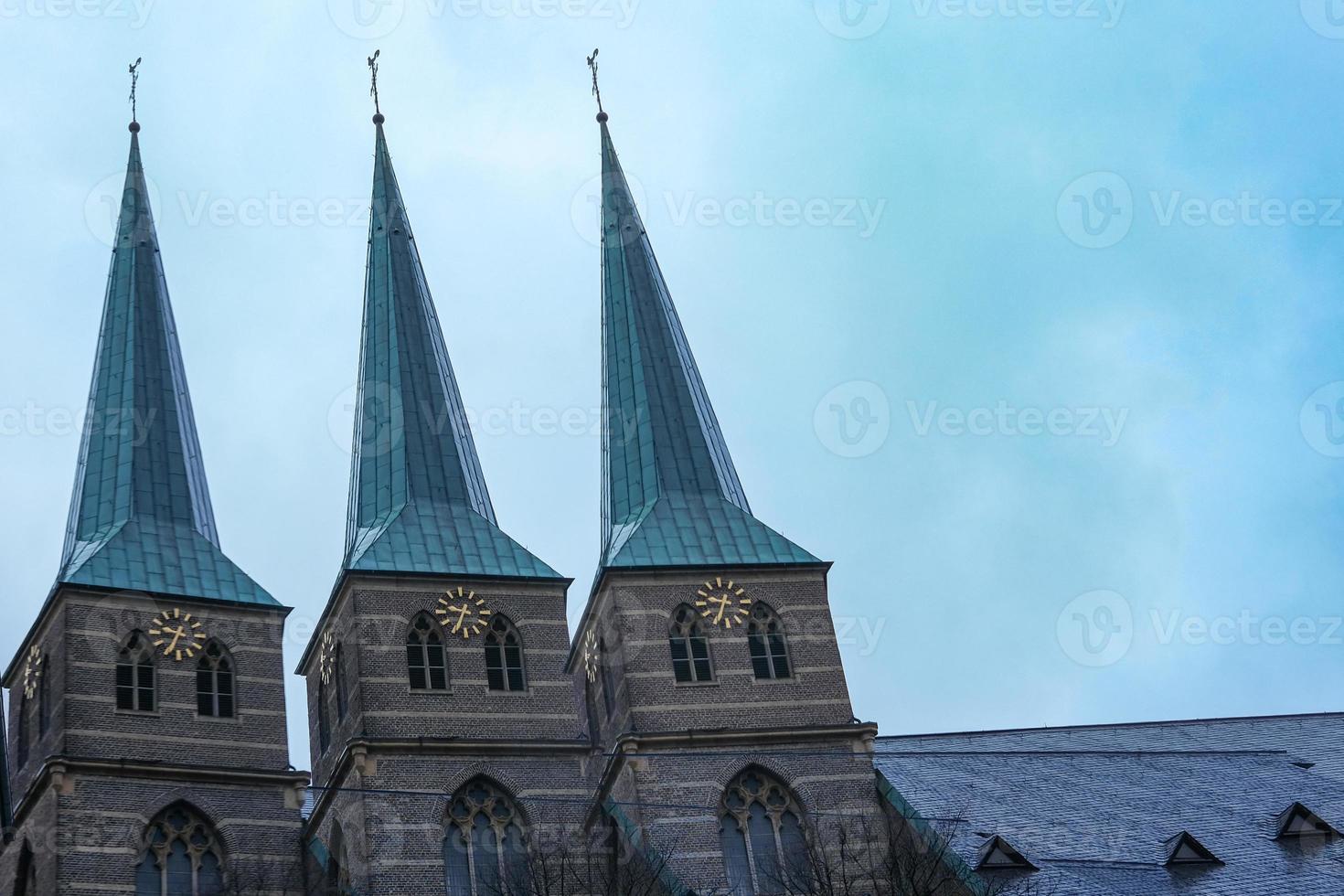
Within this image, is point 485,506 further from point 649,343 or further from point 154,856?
point 154,856

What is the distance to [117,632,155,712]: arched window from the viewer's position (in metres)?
50.4

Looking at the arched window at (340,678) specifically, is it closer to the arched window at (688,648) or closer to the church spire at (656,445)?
the church spire at (656,445)

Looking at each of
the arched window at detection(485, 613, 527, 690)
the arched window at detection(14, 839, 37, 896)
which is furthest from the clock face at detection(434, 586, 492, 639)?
the arched window at detection(14, 839, 37, 896)

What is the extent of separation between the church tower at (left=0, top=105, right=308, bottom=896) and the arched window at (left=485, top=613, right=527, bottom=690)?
15.9 ft

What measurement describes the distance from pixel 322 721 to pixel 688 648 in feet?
31.1

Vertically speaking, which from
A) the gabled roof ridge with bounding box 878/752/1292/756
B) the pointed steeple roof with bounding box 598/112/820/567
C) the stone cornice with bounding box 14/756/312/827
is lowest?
the stone cornice with bounding box 14/756/312/827

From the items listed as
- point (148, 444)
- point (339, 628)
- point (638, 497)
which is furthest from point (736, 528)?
point (148, 444)

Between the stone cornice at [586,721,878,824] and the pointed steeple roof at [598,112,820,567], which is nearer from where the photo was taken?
the stone cornice at [586,721,878,824]

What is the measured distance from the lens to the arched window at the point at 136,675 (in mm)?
50375

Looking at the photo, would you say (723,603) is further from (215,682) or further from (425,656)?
(215,682)

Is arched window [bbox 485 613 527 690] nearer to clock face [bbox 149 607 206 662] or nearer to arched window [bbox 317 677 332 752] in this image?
Result: arched window [bbox 317 677 332 752]

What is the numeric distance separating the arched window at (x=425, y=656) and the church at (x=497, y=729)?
0.31 ft

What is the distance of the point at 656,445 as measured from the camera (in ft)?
190

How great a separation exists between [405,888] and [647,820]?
18.1 feet
